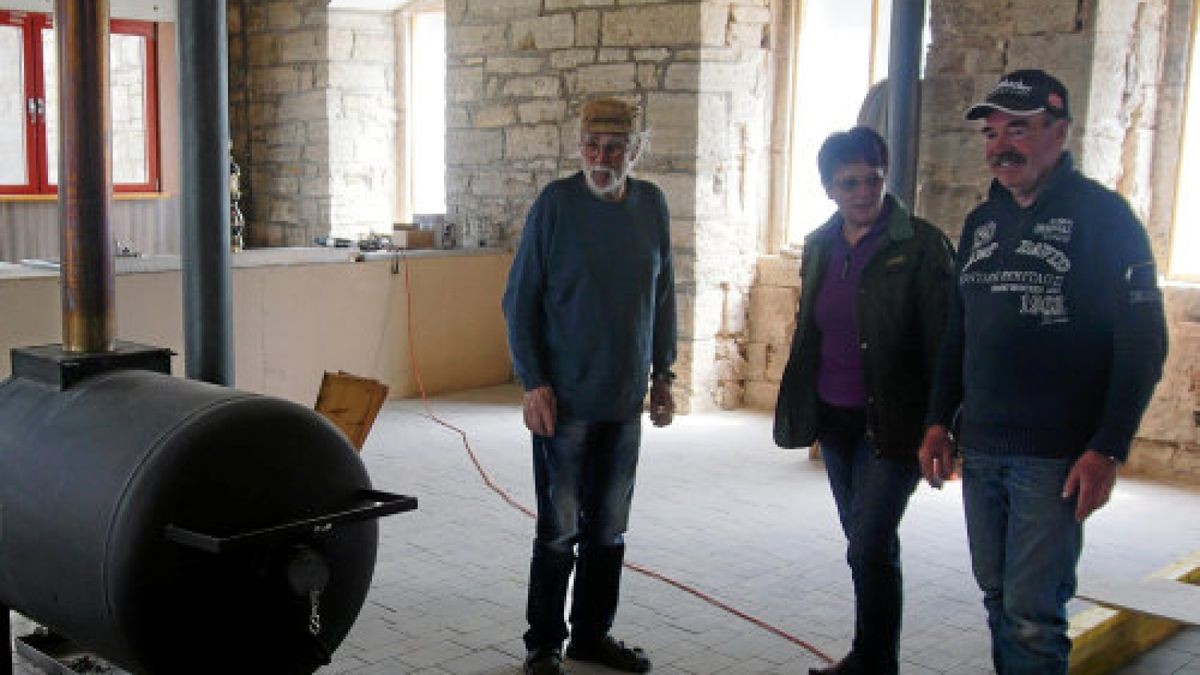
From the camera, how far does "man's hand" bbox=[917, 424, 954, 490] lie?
2.55 metres

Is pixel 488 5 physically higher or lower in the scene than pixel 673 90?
higher

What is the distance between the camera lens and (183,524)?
2.03 metres

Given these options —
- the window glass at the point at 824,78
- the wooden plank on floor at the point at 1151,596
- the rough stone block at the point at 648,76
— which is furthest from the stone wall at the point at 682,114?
the wooden plank on floor at the point at 1151,596

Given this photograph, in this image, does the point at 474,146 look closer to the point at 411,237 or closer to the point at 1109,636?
the point at 411,237

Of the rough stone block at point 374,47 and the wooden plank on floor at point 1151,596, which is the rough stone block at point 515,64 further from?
the wooden plank on floor at point 1151,596

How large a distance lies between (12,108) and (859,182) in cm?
700

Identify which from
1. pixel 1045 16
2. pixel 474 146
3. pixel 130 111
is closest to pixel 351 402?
pixel 1045 16

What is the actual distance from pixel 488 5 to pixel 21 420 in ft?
16.9

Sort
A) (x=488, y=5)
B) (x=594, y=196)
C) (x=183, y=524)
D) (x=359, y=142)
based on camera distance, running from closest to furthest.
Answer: (x=183, y=524), (x=594, y=196), (x=488, y=5), (x=359, y=142)

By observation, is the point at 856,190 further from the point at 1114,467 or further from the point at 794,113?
the point at 794,113

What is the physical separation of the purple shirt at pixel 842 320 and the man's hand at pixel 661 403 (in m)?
0.47

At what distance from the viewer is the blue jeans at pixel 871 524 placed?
2.68 m

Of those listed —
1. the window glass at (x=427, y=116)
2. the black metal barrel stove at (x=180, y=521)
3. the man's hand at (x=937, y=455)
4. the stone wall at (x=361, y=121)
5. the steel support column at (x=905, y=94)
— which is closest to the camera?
the black metal barrel stove at (x=180, y=521)

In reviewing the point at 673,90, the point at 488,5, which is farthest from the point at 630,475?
the point at 488,5
